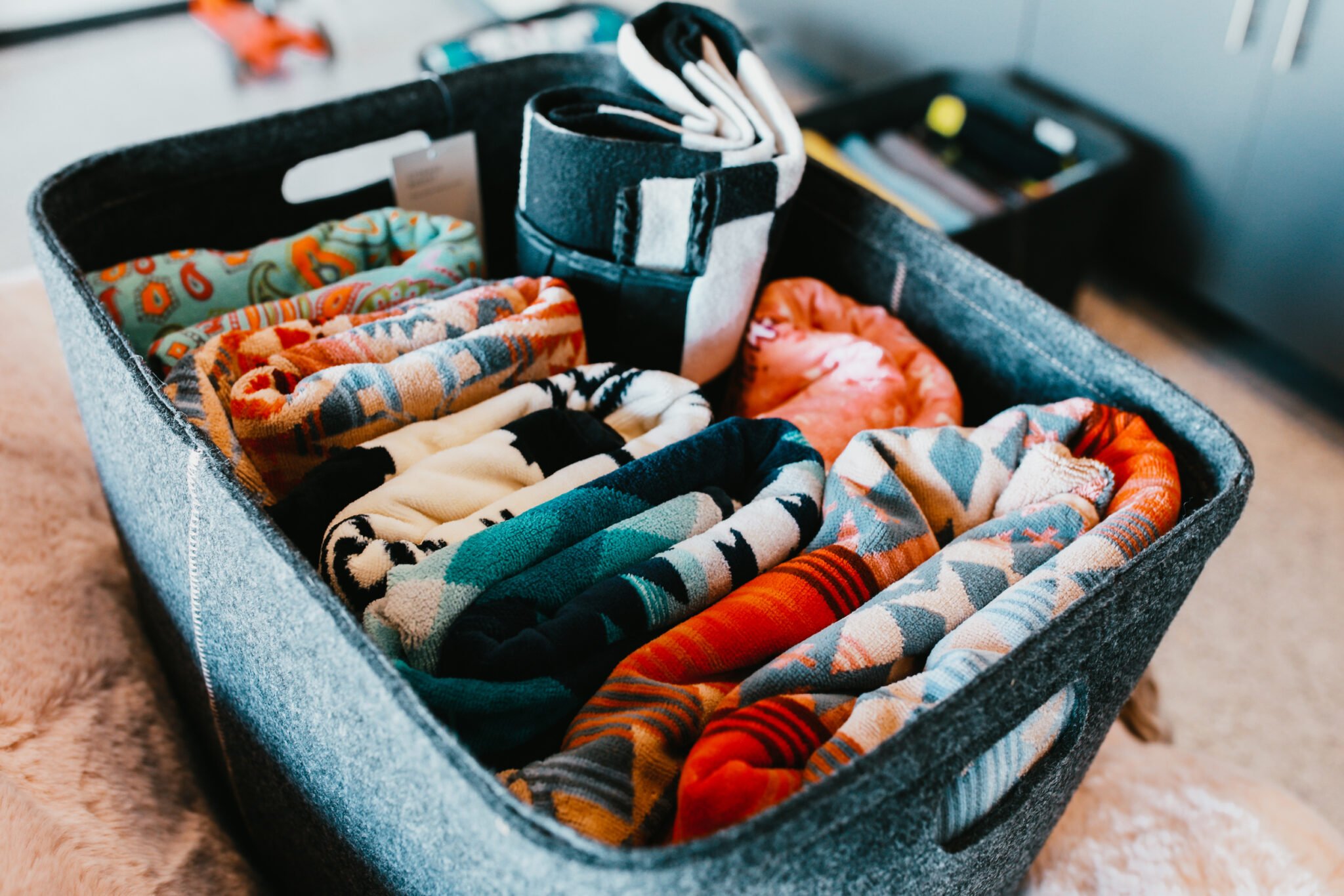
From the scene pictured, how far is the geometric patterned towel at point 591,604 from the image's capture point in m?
0.42

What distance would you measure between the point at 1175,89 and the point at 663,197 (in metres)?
1.16

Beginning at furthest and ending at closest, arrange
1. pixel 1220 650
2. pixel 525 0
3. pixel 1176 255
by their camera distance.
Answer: pixel 525 0 < pixel 1176 255 < pixel 1220 650

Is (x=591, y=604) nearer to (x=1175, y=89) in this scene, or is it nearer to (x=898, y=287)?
(x=898, y=287)

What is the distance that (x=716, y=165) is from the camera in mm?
640

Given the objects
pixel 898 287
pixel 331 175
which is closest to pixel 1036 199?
pixel 898 287

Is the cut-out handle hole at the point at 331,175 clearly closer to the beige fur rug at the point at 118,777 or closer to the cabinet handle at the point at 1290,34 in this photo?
the beige fur rug at the point at 118,777

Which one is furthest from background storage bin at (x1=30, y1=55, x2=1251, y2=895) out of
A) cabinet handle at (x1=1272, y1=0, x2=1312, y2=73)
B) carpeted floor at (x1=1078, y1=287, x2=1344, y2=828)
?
cabinet handle at (x1=1272, y1=0, x2=1312, y2=73)

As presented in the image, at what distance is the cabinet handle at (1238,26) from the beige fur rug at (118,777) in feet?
3.32

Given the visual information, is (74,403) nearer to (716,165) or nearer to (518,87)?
(518,87)

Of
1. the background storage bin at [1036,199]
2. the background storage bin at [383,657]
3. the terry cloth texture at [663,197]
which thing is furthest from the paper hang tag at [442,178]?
the background storage bin at [1036,199]

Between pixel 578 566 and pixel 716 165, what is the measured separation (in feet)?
0.97

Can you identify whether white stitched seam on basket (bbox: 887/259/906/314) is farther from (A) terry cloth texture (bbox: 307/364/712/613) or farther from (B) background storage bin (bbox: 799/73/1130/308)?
(B) background storage bin (bbox: 799/73/1130/308)

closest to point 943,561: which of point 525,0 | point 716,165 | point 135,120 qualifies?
point 716,165

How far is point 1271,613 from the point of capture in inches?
48.8
